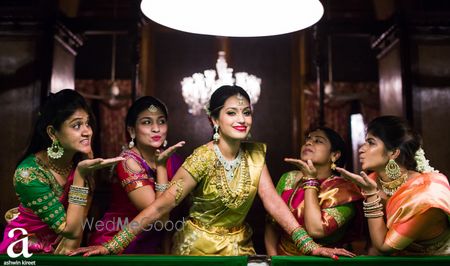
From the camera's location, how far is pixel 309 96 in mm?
8453

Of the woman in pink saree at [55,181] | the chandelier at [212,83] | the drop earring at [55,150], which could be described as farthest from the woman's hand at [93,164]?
the chandelier at [212,83]

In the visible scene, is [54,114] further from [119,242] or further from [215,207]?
[215,207]

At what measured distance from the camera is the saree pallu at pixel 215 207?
9.21 ft

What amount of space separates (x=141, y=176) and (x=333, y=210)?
45.2 inches

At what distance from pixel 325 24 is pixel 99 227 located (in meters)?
3.07

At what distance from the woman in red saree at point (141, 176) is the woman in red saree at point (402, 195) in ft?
3.65

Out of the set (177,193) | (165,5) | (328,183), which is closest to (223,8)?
(165,5)

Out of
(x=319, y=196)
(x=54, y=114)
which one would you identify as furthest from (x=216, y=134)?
(x=54, y=114)

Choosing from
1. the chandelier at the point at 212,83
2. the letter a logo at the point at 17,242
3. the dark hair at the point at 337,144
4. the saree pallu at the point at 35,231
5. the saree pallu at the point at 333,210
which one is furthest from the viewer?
the chandelier at the point at 212,83

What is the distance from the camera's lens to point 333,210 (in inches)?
112

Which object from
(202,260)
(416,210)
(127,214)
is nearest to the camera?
(202,260)

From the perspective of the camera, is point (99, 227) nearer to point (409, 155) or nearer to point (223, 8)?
point (223, 8)

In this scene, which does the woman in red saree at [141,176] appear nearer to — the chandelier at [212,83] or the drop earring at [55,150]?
the drop earring at [55,150]

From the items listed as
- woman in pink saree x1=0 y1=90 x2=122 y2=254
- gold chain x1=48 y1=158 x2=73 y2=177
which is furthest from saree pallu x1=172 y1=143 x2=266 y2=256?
gold chain x1=48 y1=158 x2=73 y2=177
